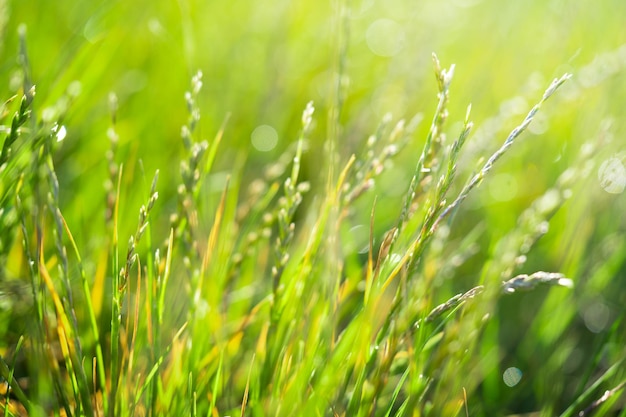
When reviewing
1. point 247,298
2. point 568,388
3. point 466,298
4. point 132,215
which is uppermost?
point 466,298

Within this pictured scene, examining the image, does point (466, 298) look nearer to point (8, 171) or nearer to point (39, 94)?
point (8, 171)

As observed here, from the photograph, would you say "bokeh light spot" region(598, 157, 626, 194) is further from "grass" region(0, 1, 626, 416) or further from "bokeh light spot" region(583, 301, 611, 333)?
"bokeh light spot" region(583, 301, 611, 333)

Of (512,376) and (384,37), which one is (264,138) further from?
(384,37)

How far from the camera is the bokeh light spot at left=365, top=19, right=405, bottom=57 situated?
222cm

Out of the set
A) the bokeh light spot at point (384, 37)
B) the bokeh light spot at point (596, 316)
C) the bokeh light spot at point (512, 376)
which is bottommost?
the bokeh light spot at point (596, 316)

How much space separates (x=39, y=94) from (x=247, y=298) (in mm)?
518

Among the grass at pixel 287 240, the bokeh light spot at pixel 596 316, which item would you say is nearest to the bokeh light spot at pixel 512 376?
the grass at pixel 287 240

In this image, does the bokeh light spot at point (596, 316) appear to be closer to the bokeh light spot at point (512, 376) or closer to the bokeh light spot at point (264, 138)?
the bokeh light spot at point (512, 376)

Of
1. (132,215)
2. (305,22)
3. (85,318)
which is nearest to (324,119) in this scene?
(305,22)

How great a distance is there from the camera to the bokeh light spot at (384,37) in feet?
7.28

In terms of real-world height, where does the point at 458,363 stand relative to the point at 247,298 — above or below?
above

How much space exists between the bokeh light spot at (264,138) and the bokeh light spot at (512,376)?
749 mm

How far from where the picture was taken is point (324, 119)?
1.76 m

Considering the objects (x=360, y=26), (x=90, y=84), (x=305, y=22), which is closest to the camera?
(x=90, y=84)
